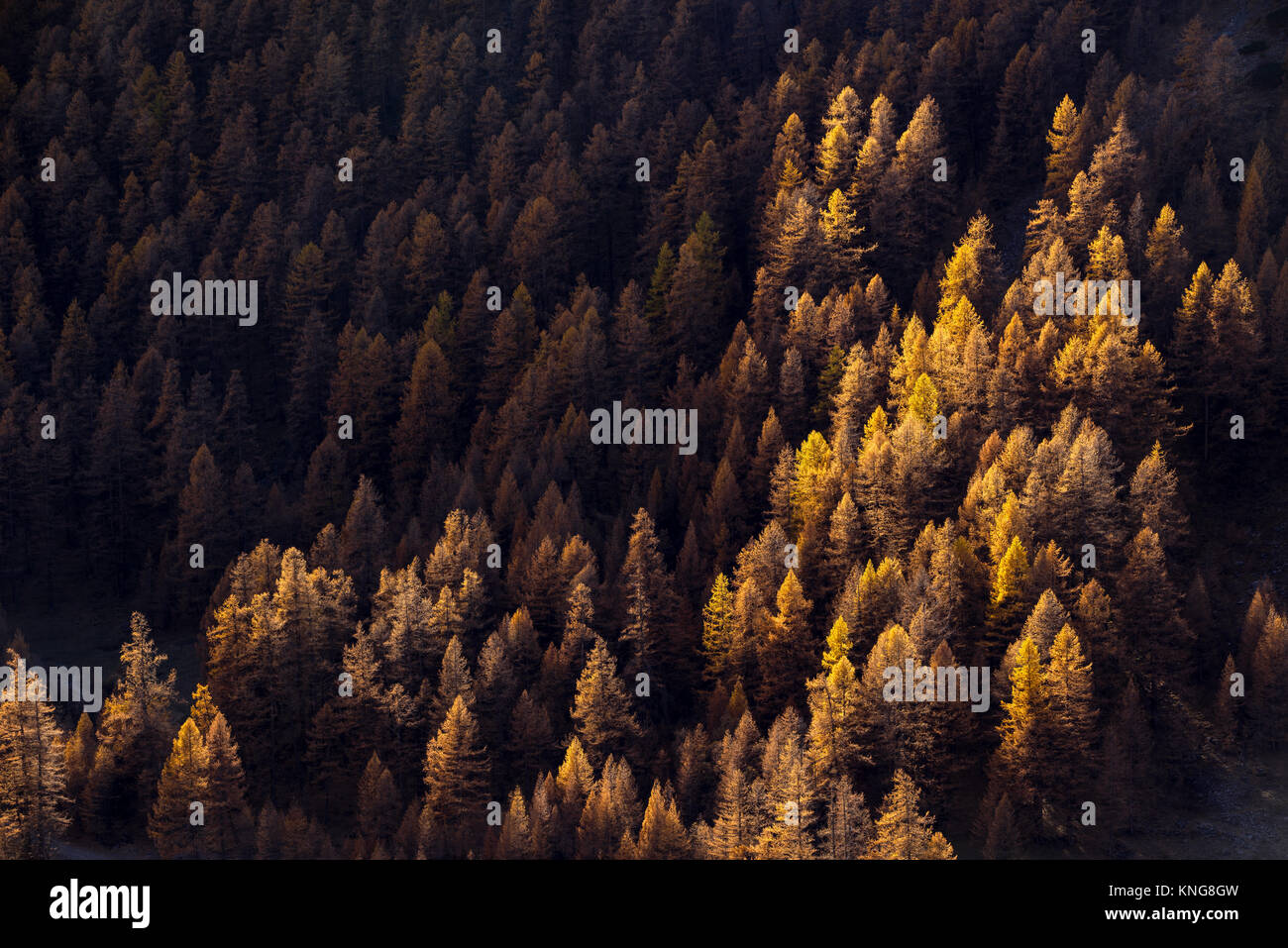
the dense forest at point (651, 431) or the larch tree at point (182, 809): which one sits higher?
the dense forest at point (651, 431)

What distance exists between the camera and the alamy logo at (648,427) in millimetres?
115562

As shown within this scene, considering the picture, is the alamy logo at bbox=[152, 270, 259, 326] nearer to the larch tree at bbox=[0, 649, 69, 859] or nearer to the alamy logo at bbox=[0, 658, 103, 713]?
the alamy logo at bbox=[0, 658, 103, 713]

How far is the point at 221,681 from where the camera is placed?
100 m

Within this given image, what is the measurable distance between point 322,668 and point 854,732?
3044 cm

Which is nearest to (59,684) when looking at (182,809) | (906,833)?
(182,809)

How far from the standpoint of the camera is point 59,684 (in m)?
108

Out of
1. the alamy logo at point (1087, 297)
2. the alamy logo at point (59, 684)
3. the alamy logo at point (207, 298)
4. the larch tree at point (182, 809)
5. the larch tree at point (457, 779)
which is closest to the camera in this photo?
the larch tree at point (182, 809)

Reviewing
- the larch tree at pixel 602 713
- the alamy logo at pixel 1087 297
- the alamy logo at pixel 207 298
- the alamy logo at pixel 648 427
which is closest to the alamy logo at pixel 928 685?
the larch tree at pixel 602 713

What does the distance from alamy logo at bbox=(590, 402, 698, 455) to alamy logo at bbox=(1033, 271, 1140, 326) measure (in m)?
22.8

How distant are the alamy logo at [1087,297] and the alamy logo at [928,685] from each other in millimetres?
27825

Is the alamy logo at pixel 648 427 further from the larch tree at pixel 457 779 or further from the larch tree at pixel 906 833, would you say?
the larch tree at pixel 906 833
